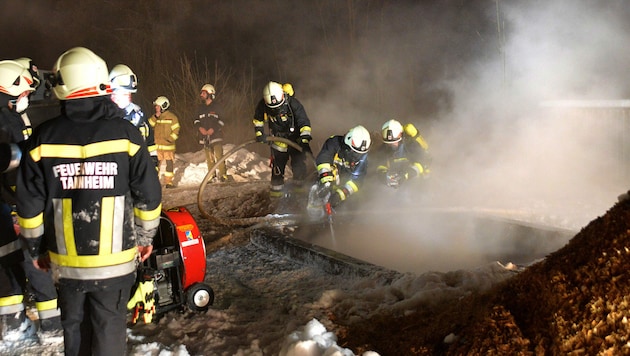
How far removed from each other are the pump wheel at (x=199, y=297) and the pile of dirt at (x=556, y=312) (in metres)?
1.56

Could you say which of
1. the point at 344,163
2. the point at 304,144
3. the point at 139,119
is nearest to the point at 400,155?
the point at 344,163

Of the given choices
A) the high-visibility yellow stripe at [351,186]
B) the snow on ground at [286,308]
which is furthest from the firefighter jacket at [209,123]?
the snow on ground at [286,308]

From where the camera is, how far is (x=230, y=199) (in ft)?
30.4

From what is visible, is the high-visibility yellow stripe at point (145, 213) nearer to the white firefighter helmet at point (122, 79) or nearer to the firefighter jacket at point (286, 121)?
the white firefighter helmet at point (122, 79)

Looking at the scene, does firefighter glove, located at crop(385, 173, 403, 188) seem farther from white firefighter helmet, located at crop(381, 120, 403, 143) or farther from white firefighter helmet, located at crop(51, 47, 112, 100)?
white firefighter helmet, located at crop(51, 47, 112, 100)

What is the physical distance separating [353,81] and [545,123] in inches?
357

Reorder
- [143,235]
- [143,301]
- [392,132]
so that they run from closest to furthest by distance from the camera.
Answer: [143,235] < [143,301] < [392,132]

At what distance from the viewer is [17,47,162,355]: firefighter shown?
114 inches

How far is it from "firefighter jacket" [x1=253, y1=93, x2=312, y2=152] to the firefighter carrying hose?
0.99 meters

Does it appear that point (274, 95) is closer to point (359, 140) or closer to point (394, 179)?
point (359, 140)

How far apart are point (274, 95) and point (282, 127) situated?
2.00 ft

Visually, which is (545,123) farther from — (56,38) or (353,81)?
(56,38)

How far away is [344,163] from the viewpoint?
8.06m

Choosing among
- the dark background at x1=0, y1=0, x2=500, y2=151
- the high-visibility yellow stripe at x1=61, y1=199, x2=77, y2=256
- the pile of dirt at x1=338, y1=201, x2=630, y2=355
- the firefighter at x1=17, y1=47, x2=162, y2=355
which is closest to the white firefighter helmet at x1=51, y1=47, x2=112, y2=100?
the firefighter at x1=17, y1=47, x2=162, y2=355
